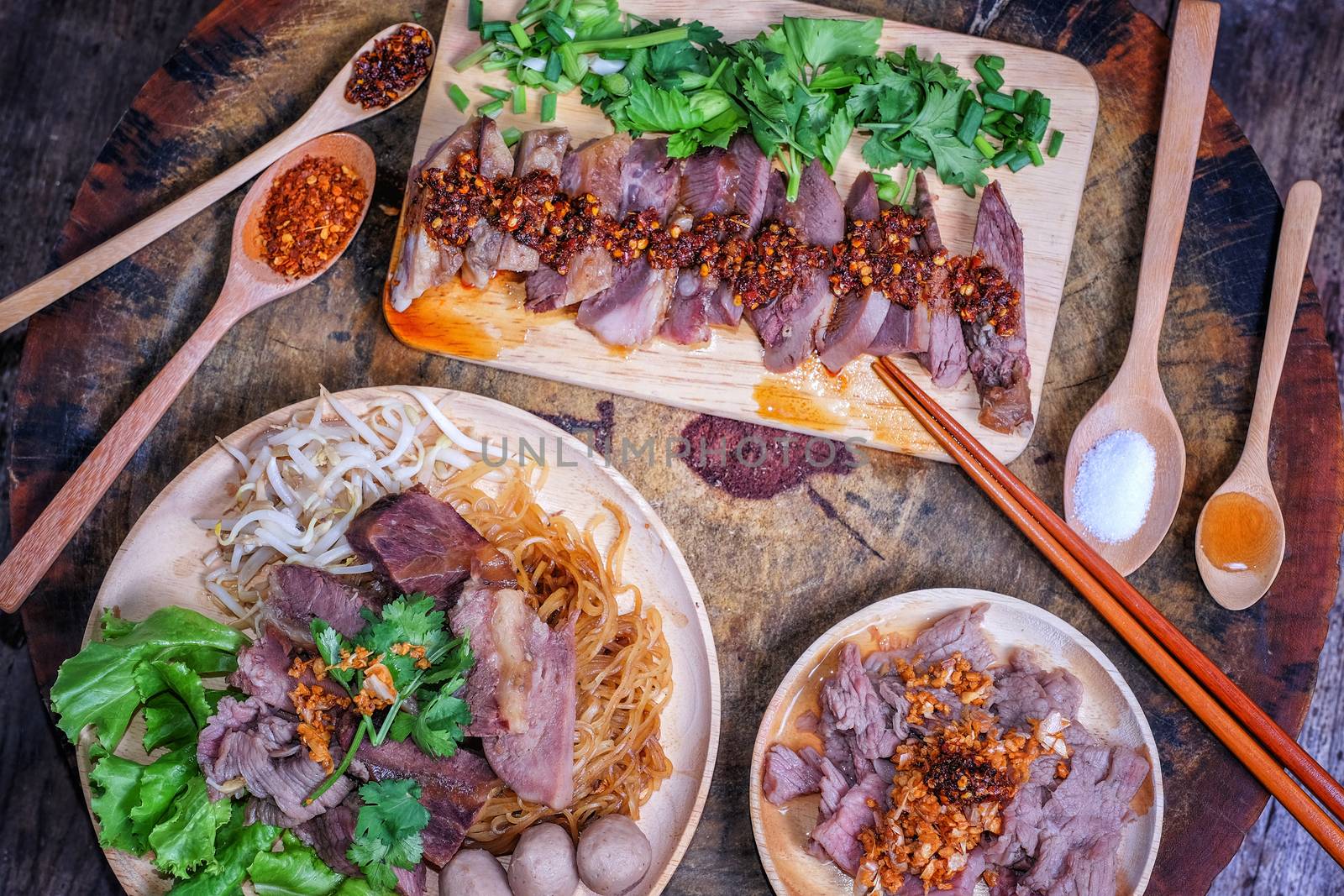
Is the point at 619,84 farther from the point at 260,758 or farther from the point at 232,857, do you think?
the point at 232,857

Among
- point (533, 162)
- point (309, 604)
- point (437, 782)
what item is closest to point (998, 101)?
point (533, 162)

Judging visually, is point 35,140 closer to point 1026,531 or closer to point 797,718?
point 797,718

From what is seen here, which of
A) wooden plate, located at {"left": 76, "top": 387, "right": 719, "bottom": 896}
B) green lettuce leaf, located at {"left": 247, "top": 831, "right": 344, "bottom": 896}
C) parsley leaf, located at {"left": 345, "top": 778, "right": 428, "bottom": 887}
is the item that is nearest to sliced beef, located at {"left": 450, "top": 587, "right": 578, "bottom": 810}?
parsley leaf, located at {"left": 345, "top": 778, "right": 428, "bottom": 887}

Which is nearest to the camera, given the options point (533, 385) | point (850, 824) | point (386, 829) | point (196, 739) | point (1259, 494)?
point (386, 829)

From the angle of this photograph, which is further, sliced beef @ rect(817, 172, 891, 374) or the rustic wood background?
the rustic wood background

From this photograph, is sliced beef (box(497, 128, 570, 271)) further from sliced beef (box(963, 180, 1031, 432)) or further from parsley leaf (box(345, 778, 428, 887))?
parsley leaf (box(345, 778, 428, 887))

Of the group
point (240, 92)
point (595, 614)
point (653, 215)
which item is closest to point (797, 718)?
point (595, 614)

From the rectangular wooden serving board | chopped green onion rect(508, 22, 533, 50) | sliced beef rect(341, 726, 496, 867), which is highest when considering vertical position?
chopped green onion rect(508, 22, 533, 50)

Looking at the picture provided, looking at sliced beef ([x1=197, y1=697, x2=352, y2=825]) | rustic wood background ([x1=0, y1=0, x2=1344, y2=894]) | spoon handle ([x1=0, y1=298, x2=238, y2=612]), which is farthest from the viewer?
rustic wood background ([x1=0, y1=0, x2=1344, y2=894])
